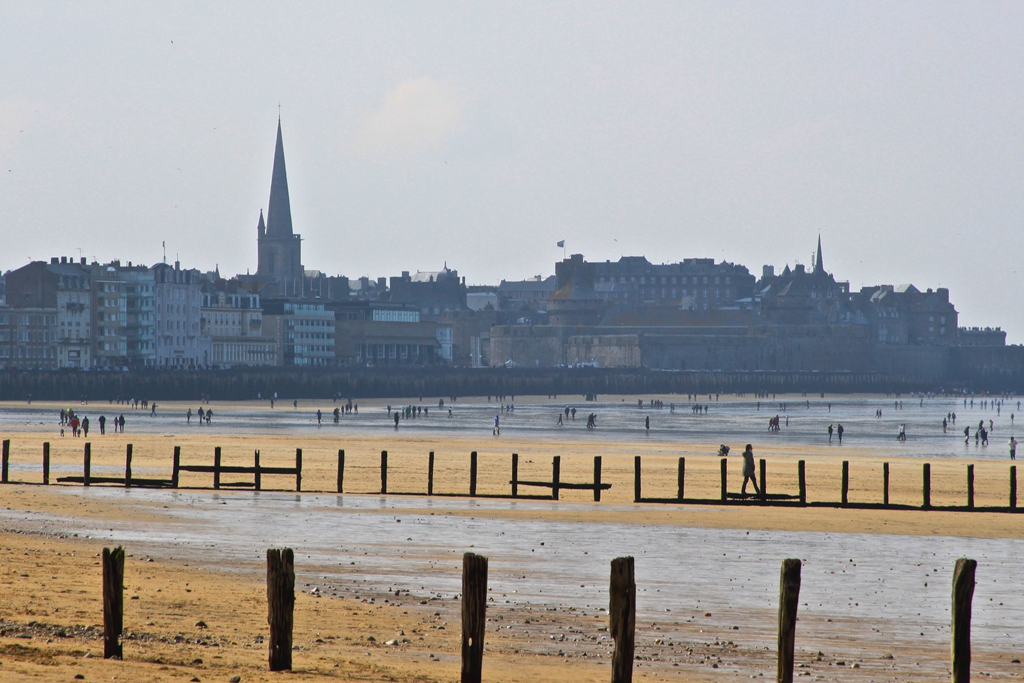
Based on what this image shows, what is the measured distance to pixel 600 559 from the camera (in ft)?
58.6

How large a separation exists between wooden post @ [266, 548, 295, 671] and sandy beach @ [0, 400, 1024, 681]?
0.19m

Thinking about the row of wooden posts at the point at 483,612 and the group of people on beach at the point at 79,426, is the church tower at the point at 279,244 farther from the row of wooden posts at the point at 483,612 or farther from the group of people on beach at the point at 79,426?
the row of wooden posts at the point at 483,612

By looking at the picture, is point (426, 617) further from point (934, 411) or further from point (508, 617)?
point (934, 411)

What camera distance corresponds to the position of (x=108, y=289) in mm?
118000

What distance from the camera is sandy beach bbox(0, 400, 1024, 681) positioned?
11586 mm

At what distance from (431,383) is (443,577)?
10702cm

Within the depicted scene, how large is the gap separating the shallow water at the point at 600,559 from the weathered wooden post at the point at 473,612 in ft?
13.3

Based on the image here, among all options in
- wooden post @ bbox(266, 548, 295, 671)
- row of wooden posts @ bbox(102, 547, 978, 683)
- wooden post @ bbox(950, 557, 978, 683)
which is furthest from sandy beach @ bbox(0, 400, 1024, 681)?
wooden post @ bbox(950, 557, 978, 683)

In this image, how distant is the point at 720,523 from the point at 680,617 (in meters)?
8.32

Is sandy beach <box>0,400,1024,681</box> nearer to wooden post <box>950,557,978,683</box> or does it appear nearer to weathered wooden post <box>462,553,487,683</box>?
A: weathered wooden post <box>462,553,487,683</box>

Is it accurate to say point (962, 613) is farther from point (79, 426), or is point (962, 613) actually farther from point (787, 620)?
point (79, 426)

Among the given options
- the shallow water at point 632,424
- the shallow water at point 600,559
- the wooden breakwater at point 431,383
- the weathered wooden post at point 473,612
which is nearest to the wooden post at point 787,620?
the weathered wooden post at point 473,612

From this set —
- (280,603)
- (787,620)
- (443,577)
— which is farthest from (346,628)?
(787,620)

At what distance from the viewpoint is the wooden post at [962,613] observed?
32.6ft
